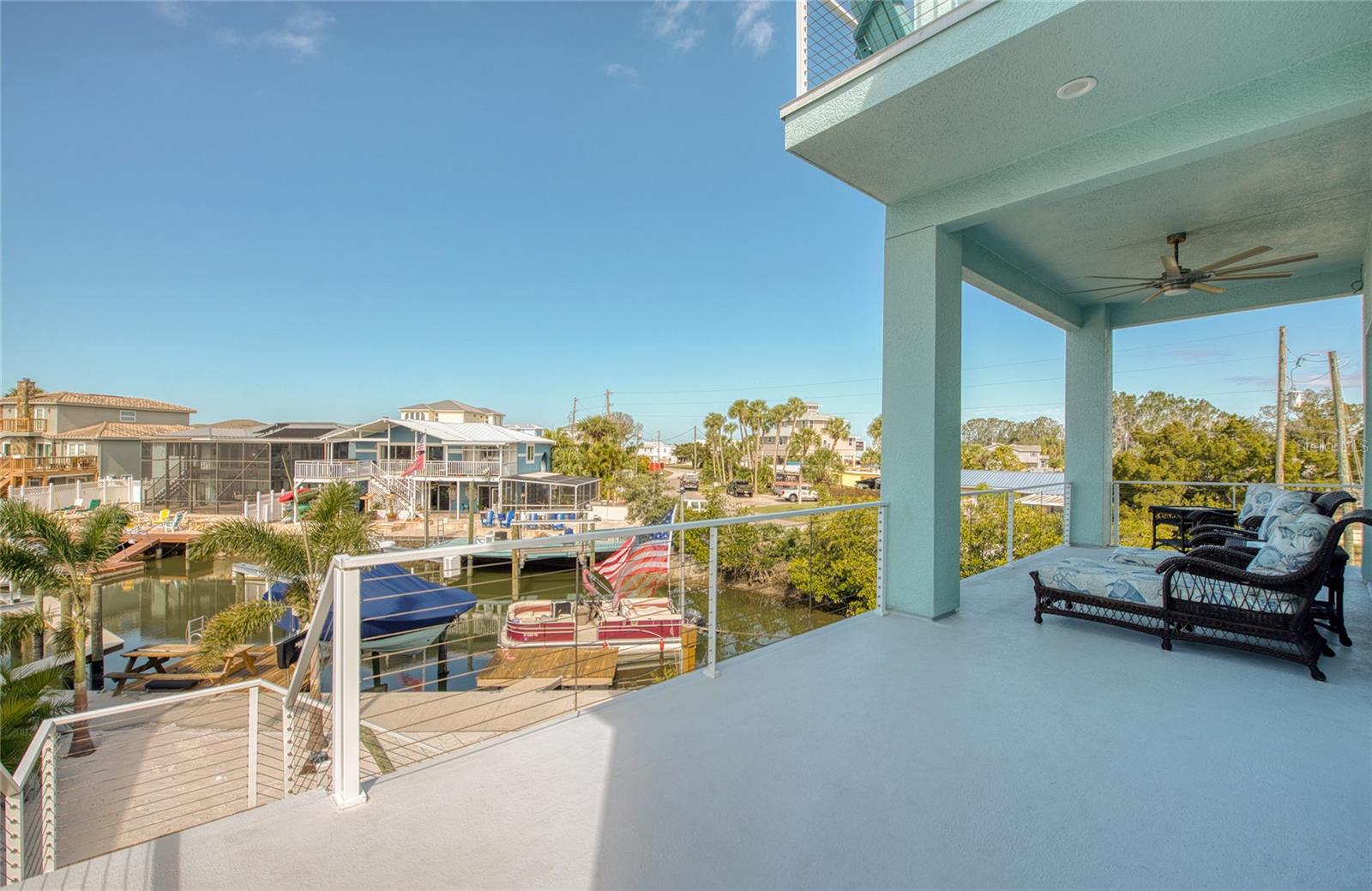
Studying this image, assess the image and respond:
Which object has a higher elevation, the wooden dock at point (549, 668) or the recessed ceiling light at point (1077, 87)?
the recessed ceiling light at point (1077, 87)

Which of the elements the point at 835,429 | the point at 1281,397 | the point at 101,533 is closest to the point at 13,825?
the point at 101,533

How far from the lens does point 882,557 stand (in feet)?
12.8

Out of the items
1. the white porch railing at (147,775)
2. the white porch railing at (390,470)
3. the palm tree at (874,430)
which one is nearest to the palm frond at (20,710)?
the white porch railing at (147,775)

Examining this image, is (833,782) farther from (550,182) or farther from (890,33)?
(550,182)

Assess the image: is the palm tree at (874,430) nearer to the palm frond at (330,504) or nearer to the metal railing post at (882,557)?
the palm frond at (330,504)

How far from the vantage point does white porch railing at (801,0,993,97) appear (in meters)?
3.03

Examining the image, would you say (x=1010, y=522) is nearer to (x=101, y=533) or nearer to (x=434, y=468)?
(x=101, y=533)

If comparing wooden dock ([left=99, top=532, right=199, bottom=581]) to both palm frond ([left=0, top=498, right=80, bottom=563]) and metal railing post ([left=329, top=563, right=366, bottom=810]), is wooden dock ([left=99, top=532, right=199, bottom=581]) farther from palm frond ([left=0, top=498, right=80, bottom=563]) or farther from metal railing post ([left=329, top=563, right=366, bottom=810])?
metal railing post ([left=329, top=563, right=366, bottom=810])

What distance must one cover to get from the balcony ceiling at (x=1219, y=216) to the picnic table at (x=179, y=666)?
1315 cm

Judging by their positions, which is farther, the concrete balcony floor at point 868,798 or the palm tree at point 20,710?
the palm tree at point 20,710

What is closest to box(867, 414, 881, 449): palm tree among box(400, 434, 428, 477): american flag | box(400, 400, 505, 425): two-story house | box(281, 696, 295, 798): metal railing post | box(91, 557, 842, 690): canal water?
box(91, 557, 842, 690): canal water

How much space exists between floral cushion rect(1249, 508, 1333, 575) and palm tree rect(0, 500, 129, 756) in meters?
13.6

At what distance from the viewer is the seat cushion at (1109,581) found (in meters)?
3.32

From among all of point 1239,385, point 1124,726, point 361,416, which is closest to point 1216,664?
point 1124,726
